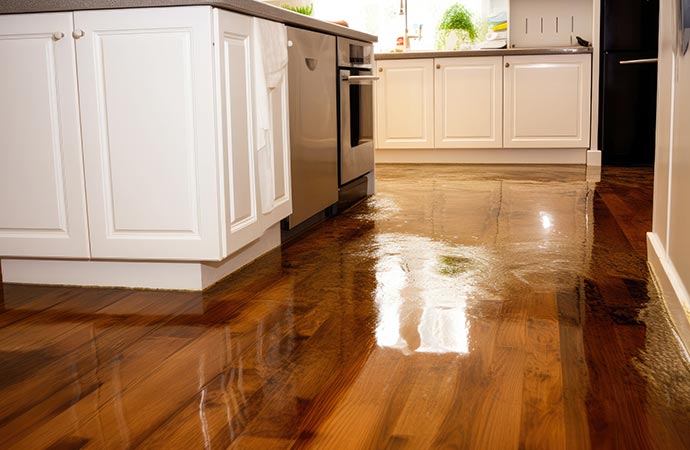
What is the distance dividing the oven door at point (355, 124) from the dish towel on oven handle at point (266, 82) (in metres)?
0.95

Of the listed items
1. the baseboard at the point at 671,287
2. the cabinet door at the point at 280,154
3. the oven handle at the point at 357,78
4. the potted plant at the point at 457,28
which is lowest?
the baseboard at the point at 671,287

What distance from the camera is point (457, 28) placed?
6.32m

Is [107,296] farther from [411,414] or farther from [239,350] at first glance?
[411,414]

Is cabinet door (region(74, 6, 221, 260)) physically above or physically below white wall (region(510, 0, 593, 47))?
below

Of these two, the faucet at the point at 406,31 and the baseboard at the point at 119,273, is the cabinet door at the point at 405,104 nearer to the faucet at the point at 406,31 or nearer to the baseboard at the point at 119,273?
the faucet at the point at 406,31

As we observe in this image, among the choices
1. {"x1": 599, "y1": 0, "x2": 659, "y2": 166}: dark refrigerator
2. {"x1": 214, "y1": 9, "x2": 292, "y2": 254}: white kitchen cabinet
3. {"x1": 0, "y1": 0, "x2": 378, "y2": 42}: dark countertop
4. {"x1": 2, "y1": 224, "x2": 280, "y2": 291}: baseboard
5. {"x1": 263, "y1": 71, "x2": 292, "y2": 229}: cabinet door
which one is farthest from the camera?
{"x1": 599, "y1": 0, "x2": 659, "y2": 166}: dark refrigerator

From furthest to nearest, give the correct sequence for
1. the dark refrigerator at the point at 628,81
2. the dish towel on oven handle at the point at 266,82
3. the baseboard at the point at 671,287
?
the dark refrigerator at the point at 628,81
the dish towel on oven handle at the point at 266,82
the baseboard at the point at 671,287

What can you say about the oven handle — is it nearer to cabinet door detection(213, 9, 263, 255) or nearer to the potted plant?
cabinet door detection(213, 9, 263, 255)

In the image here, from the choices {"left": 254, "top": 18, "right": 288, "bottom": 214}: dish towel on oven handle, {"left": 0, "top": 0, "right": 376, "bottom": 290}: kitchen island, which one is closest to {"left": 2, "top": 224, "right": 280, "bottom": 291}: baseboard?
{"left": 0, "top": 0, "right": 376, "bottom": 290}: kitchen island

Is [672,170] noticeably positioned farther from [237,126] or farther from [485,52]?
[485,52]

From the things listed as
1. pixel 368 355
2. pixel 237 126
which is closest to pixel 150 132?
pixel 237 126

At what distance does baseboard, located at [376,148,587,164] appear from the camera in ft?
20.0

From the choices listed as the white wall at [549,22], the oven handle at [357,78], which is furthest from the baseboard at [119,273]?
the white wall at [549,22]

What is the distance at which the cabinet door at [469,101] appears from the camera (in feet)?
19.7
